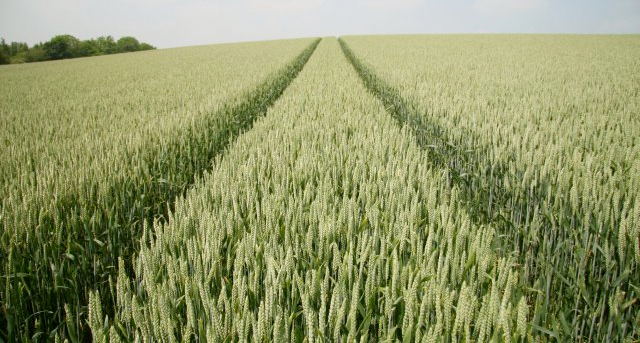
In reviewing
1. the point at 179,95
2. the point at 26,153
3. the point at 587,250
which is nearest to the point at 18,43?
the point at 179,95

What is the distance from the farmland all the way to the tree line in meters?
60.3

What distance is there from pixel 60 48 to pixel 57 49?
52 centimetres

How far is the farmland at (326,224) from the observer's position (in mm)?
1286

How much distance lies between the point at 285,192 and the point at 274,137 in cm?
168

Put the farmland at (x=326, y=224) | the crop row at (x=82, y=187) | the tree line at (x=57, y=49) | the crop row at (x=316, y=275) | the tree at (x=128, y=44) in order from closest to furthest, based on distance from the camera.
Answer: the crop row at (x=316, y=275), the farmland at (x=326, y=224), the crop row at (x=82, y=187), the tree line at (x=57, y=49), the tree at (x=128, y=44)

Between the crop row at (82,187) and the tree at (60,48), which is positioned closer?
the crop row at (82,187)

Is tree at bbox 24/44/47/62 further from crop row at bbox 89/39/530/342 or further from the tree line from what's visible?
crop row at bbox 89/39/530/342

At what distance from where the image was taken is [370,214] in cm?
187

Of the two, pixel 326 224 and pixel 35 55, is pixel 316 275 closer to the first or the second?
pixel 326 224

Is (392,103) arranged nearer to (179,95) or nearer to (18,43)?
(179,95)

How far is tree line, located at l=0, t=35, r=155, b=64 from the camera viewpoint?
53.7 m

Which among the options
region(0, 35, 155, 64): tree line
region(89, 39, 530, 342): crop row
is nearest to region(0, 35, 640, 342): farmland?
region(89, 39, 530, 342): crop row

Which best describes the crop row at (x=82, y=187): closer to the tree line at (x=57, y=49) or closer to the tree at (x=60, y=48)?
the tree line at (x=57, y=49)

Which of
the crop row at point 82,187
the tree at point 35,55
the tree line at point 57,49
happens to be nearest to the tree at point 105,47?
the tree line at point 57,49
